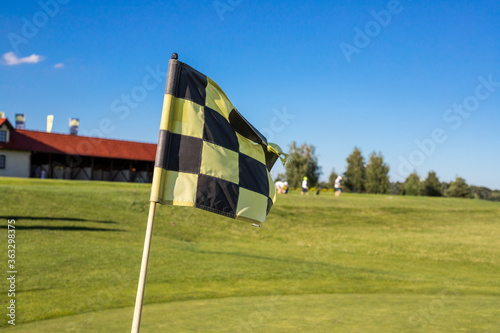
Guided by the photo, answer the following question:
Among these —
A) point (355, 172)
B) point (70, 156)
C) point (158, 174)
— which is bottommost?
point (158, 174)

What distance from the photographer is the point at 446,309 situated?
757cm

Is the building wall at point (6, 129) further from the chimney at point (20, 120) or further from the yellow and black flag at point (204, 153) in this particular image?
the yellow and black flag at point (204, 153)

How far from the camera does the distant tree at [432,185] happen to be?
264 feet

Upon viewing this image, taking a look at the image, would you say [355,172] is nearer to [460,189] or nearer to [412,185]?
[412,185]

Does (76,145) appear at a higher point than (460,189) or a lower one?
lower

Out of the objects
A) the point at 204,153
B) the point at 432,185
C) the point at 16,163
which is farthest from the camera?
the point at 432,185

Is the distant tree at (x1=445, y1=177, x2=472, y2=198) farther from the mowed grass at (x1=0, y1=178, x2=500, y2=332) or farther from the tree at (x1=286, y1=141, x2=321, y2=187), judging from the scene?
the mowed grass at (x1=0, y1=178, x2=500, y2=332)

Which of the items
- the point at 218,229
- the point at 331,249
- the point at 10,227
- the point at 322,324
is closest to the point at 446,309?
the point at 322,324

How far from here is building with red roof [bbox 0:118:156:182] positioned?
4612 centimetres

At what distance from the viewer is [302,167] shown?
9100 cm

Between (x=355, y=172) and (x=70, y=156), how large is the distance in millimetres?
54361

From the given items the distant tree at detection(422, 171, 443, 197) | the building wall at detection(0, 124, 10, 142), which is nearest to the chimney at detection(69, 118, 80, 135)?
the building wall at detection(0, 124, 10, 142)

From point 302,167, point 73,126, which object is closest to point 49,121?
point 73,126

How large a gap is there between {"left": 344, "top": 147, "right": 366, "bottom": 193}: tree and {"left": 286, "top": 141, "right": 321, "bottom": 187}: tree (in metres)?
6.32
